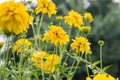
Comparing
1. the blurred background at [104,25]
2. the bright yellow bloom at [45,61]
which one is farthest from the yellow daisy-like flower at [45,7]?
the blurred background at [104,25]

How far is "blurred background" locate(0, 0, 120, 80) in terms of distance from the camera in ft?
31.1

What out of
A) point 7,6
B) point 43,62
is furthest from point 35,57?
point 7,6

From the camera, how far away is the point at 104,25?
1013cm

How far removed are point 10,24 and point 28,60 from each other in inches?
22.9

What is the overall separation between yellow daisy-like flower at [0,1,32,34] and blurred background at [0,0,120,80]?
24.0 ft

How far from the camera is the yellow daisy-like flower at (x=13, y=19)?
1.25 metres

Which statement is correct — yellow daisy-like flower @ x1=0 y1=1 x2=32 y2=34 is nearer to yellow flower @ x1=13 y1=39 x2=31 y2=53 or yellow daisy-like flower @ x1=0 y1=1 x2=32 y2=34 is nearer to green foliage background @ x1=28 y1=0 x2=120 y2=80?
yellow flower @ x1=13 y1=39 x2=31 y2=53

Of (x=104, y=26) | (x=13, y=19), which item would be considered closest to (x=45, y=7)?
(x=13, y=19)

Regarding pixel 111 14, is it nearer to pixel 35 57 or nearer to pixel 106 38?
pixel 106 38

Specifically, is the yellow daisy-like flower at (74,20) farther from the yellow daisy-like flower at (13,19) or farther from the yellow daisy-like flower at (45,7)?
the yellow daisy-like flower at (13,19)

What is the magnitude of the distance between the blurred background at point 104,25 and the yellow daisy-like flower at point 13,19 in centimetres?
733

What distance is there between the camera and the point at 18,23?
127 cm

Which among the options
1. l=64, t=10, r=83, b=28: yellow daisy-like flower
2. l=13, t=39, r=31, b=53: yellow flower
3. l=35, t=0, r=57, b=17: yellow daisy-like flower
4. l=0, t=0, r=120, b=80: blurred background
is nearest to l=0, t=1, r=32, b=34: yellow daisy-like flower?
l=13, t=39, r=31, b=53: yellow flower

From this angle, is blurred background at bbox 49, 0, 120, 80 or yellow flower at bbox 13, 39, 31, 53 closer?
yellow flower at bbox 13, 39, 31, 53
